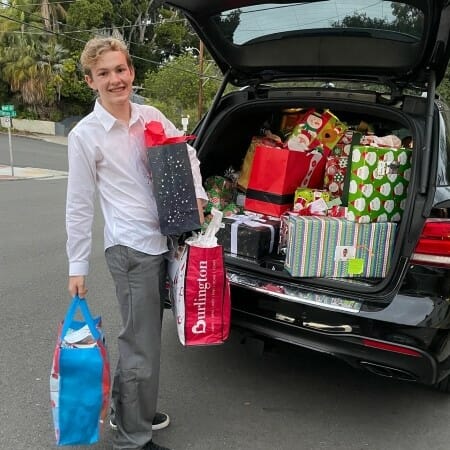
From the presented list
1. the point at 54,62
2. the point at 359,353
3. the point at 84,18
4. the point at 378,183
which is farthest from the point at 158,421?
the point at 84,18

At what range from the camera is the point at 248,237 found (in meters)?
3.12

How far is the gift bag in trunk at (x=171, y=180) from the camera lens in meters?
2.25

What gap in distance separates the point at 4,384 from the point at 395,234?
2.31 m

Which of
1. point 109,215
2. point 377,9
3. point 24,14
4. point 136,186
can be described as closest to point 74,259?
point 109,215

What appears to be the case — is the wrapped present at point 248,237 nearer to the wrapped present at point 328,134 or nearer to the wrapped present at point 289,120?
the wrapped present at point 328,134

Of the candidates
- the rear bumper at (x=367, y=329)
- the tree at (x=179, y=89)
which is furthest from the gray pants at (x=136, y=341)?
the tree at (x=179, y=89)

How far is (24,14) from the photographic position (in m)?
32.2

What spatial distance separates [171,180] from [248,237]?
3.14ft

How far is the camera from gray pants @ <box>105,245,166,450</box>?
233 centimetres

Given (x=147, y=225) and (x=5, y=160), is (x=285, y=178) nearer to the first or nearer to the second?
(x=147, y=225)

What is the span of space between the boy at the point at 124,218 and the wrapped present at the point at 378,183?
3.04ft

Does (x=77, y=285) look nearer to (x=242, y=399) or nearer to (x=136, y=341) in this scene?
(x=136, y=341)

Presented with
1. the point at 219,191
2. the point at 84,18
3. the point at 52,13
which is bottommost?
the point at 219,191

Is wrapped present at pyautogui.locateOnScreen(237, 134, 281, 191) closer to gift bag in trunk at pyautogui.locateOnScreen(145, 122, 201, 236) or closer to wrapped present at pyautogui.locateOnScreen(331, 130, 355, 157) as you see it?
wrapped present at pyautogui.locateOnScreen(331, 130, 355, 157)
